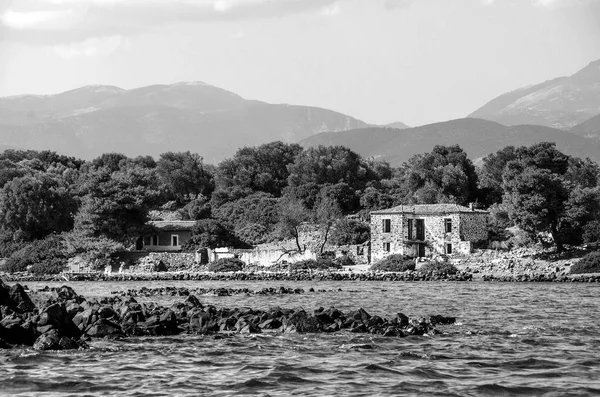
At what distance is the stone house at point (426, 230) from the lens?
66.0 m

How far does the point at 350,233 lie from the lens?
7219 centimetres

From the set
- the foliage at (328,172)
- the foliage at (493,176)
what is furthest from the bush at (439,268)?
the foliage at (328,172)

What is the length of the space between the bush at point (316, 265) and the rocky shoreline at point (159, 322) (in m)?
34.1

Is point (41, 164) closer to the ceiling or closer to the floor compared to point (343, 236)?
closer to the ceiling

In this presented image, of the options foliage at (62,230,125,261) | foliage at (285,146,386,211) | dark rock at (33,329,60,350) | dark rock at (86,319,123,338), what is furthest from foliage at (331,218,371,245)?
dark rock at (33,329,60,350)

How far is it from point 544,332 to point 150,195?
48682 millimetres

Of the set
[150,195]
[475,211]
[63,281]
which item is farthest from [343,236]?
[63,281]

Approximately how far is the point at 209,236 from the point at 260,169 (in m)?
26.3

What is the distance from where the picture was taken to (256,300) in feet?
142

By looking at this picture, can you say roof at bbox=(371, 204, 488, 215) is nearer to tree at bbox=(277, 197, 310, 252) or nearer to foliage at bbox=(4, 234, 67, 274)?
tree at bbox=(277, 197, 310, 252)

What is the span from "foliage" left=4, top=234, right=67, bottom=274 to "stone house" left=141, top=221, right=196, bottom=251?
6799 millimetres

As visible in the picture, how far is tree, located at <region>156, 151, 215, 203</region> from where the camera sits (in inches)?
3925

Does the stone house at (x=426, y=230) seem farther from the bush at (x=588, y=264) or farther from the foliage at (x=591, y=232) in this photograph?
the bush at (x=588, y=264)

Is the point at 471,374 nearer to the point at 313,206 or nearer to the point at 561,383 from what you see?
the point at 561,383
